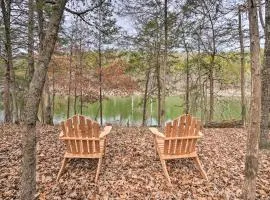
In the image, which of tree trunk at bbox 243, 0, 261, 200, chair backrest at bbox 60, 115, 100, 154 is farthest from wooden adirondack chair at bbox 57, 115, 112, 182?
tree trunk at bbox 243, 0, 261, 200

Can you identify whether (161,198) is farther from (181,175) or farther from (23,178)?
(23,178)

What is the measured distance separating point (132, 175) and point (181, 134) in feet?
3.57

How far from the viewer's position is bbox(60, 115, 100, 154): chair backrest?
5039 mm

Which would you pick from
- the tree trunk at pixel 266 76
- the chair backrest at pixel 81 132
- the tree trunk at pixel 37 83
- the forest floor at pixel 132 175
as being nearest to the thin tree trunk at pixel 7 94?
the forest floor at pixel 132 175

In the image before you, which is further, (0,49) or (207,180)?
(0,49)

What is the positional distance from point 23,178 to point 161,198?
6.53 feet

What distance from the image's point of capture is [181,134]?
17.1ft

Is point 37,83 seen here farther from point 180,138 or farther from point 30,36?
point 30,36

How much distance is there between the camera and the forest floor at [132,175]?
15.2ft

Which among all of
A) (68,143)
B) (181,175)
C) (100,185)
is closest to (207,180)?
(181,175)

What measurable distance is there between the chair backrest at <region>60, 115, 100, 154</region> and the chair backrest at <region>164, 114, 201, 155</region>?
119cm

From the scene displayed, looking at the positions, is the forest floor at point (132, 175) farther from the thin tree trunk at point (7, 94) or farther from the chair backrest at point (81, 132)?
the thin tree trunk at point (7, 94)

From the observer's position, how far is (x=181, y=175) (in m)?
5.30

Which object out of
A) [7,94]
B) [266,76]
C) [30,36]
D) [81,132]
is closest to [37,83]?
[81,132]
